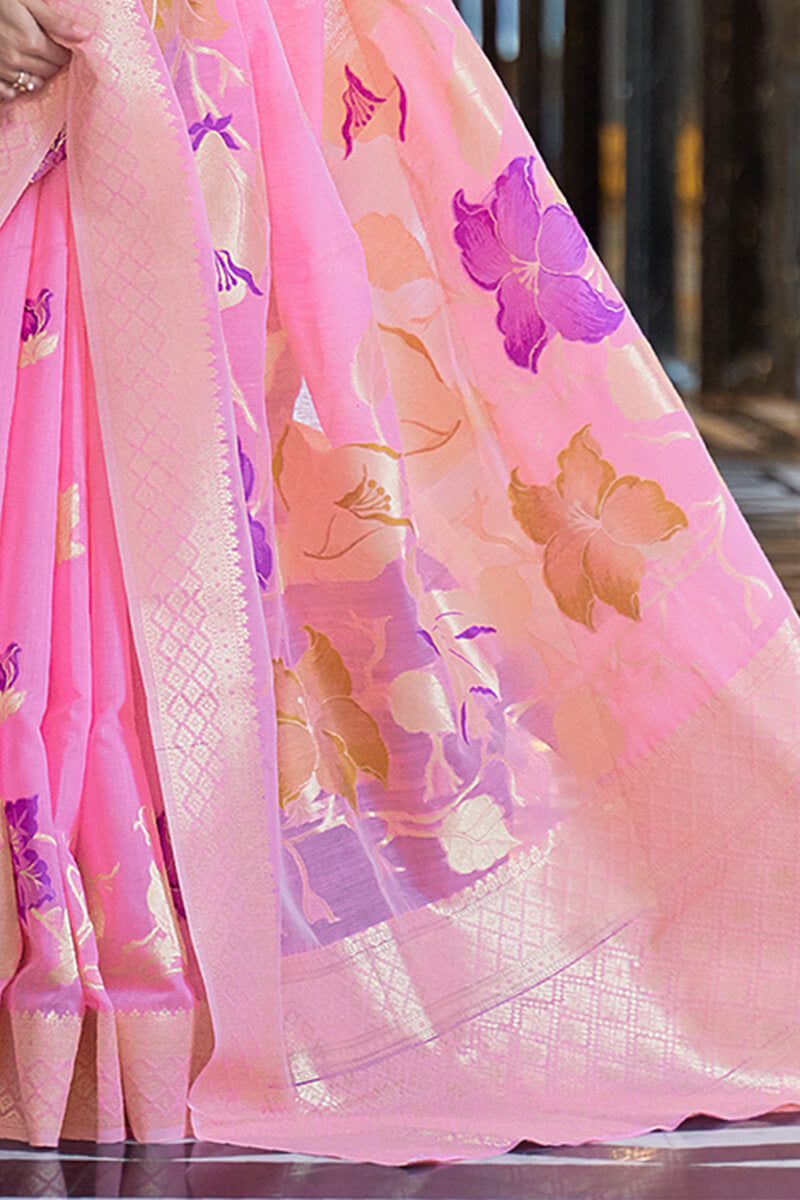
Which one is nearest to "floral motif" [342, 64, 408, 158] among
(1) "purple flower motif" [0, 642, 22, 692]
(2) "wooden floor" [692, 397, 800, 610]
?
(1) "purple flower motif" [0, 642, 22, 692]

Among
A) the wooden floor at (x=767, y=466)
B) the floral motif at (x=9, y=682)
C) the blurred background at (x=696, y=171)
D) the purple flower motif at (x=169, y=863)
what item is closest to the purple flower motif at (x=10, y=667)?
the floral motif at (x=9, y=682)

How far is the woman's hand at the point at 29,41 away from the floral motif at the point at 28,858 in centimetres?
47

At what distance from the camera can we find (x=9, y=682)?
0.93 meters

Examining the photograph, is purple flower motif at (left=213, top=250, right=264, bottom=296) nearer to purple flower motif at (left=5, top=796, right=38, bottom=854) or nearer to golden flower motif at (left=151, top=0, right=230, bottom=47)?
golden flower motif at (left=151, top=0, right=230, bottom=47)

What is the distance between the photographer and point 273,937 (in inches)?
36.8

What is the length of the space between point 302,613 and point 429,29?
44cm

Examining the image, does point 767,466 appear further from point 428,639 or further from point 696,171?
point 428,639

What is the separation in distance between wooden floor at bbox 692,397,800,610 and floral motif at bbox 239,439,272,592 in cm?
157

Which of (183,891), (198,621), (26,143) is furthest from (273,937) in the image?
(26,143)

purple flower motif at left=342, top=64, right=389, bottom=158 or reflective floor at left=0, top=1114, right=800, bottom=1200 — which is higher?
purple flower motif at left=342, top=64, right=389, bottom=158

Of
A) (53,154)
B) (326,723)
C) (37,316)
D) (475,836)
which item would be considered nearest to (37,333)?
(37,316)

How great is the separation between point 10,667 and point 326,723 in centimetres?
23

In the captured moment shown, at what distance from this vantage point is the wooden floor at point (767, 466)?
303 cm

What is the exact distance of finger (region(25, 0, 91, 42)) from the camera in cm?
94
